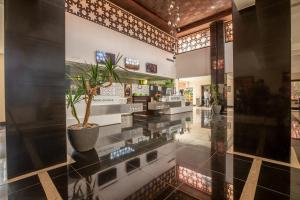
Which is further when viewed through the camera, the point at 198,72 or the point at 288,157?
the point at 198,72

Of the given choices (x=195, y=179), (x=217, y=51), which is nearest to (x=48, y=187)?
(x=195, y=179)

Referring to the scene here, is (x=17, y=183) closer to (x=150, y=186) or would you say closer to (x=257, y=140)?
(x=150, y=186)

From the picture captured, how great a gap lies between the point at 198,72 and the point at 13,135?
10.4 meters

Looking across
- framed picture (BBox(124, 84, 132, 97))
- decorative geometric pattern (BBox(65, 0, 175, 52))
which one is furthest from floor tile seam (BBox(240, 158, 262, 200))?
decorative geometric pattern (BBox(65, 0, 175, 52))

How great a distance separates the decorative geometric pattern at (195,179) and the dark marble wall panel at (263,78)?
1.25 m

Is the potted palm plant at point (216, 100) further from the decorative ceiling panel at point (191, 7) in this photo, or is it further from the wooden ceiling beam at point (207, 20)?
the decorative ceiling panel at point (191, 7)

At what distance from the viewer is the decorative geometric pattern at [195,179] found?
1.65 meters

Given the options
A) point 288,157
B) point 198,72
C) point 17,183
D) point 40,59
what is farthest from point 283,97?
point 198,72

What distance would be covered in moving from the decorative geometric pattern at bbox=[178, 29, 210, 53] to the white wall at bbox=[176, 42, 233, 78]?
0.36 m

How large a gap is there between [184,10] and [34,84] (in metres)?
8.00

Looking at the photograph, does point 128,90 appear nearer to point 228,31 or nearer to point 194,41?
point 194,41

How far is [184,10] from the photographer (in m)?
7.67

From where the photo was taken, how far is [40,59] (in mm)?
2129

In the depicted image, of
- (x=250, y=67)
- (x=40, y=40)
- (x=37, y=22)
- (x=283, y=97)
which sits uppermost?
(x=37, y=22)
